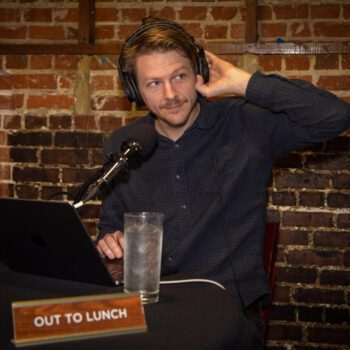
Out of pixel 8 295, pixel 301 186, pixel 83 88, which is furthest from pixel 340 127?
pixel 83 88

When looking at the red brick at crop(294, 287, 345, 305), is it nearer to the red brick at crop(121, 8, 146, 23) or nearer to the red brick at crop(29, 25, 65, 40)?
the red brick at crop(121, 8, 146, 23)

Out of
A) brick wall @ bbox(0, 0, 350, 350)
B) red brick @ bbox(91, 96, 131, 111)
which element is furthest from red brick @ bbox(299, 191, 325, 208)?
red brick @ bbox(91, 96, 131, 111)

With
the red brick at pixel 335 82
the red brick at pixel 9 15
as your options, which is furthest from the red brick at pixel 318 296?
the red brick at pixel 9 15

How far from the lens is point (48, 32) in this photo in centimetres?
267

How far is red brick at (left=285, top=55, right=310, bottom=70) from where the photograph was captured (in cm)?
247

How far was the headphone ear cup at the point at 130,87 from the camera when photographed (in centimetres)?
178

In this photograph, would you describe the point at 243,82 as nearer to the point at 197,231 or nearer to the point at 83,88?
the point at 197,231

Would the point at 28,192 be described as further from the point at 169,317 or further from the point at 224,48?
the point at 169,317

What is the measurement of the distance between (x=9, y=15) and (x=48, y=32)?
0.20 meters

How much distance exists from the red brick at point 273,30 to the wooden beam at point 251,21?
0.20ft

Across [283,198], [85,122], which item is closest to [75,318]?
[283,198]

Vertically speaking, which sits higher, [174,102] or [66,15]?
[66,15]

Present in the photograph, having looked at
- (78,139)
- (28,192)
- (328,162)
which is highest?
(78,139)

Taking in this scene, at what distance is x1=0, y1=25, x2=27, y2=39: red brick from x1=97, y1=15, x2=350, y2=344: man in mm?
1102
